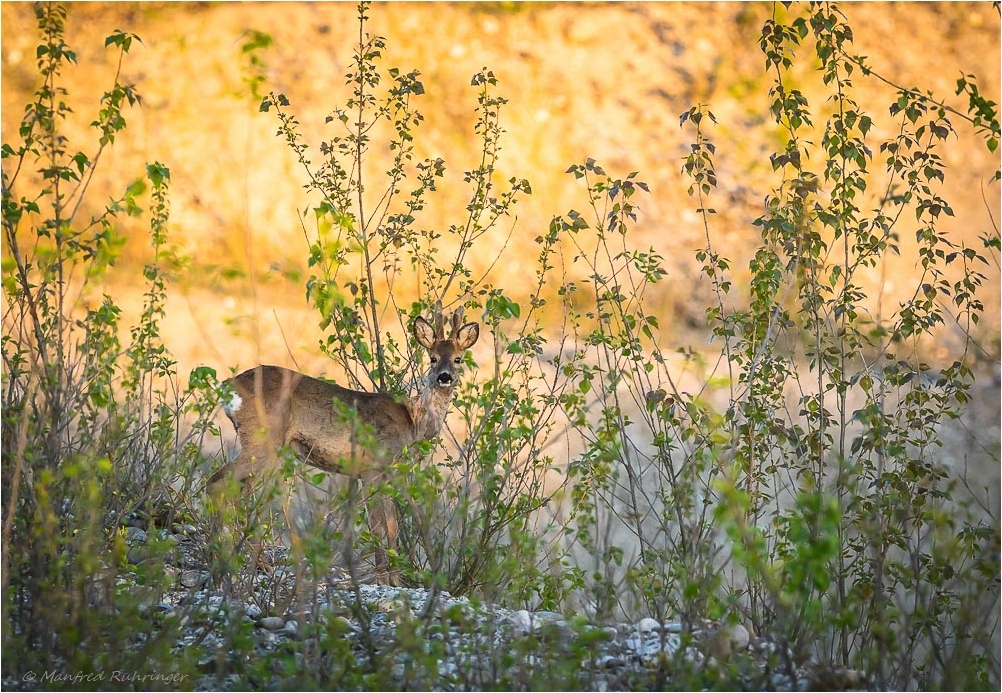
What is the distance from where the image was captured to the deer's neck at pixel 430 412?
6488mm

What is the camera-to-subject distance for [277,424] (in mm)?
6008

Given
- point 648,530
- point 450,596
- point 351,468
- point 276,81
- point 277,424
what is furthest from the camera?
point 276,81

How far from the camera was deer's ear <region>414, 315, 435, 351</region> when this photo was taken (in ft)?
20.3

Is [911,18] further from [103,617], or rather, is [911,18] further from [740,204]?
[103,617]

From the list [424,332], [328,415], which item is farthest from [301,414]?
[424,332]

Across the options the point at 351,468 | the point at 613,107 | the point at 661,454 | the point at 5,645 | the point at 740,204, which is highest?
the point at 613,107

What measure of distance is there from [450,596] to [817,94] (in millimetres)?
7752

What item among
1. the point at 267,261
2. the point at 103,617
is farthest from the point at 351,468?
the point at 267,261

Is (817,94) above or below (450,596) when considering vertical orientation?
above

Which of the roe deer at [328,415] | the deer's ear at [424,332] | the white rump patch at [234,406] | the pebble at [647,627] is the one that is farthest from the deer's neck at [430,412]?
the pebble at [647,627]

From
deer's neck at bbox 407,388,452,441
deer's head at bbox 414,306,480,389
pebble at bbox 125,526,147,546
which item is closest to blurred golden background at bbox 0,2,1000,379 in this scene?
deer's neck at bbox 407,388,452,441

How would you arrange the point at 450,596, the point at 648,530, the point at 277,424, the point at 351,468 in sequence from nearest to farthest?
1. the point at 351,468
2. the point at 450,596
3. the point at 277,424
4. the point at 648,530

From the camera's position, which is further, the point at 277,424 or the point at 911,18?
the point at 911,18

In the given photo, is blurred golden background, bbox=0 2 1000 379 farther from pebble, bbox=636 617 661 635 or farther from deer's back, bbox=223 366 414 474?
pebble, bbox=636 617 661 635
